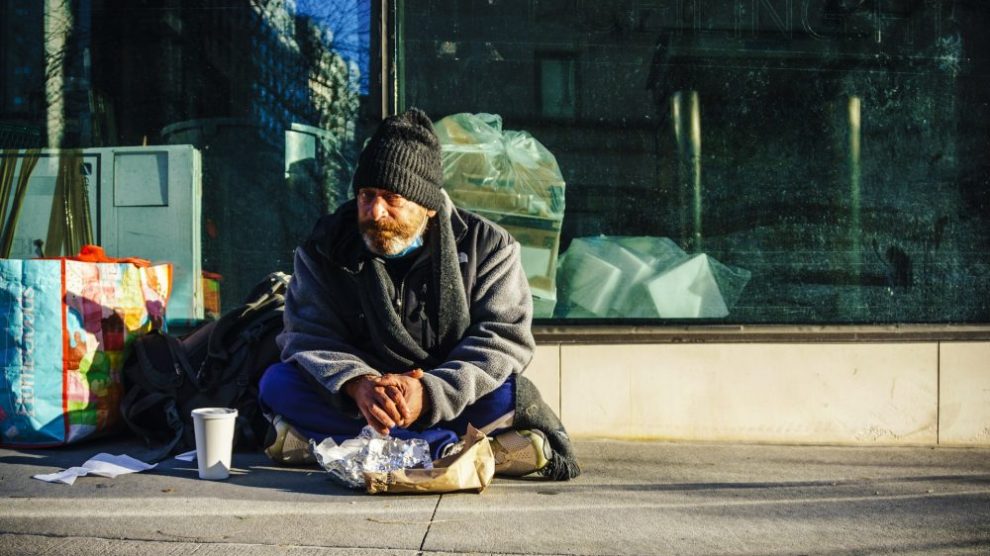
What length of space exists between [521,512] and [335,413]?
0.89 m

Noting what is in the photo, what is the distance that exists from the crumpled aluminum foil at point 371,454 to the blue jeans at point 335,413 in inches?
2.4

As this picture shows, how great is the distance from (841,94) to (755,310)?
115cm

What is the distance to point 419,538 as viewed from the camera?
2.65 metres

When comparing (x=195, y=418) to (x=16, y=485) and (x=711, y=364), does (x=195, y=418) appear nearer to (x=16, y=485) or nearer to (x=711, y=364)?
(x=16, y=485)

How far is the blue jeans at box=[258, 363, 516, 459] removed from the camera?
3.40 metres

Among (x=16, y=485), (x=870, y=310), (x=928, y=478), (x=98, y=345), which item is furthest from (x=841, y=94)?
(x=16, y=485)

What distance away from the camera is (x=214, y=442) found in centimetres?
331

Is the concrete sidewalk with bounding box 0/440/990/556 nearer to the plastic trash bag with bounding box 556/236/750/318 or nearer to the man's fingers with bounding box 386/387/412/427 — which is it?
the man's fingers with bounding box 386/387/412/427

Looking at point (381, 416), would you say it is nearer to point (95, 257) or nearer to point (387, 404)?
point (387, 404)

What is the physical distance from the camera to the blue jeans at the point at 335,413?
340cm

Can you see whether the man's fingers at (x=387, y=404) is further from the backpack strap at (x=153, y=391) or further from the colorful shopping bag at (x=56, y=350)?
the colorful shopping bag at (x=56, y=350)

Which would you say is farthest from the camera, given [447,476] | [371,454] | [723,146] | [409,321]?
[723,146]

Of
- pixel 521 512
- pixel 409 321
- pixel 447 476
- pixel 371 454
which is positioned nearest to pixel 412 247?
pixel 409 321

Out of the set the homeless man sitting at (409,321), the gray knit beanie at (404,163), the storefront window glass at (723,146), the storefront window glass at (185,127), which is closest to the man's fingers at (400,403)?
the homeless man sitting at (409,321)
